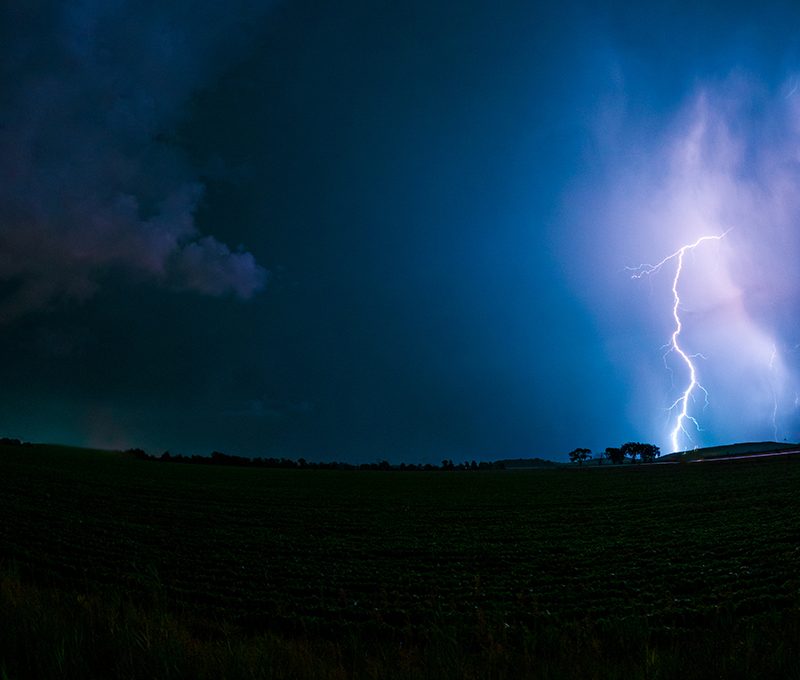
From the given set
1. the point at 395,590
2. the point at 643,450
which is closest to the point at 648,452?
the point at 643,450

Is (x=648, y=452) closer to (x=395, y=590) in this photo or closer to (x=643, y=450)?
(x=643, y=450)

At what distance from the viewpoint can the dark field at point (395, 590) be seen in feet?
10.7

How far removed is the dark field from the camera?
10.7ft

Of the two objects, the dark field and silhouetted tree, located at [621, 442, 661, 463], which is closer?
the dark field

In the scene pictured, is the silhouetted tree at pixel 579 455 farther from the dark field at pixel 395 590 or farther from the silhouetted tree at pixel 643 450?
the dark field at pixel 395 590

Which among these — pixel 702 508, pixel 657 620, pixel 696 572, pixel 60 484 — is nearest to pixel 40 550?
pixel 657 620

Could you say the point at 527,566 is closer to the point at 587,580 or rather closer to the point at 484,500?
the point at 587,580

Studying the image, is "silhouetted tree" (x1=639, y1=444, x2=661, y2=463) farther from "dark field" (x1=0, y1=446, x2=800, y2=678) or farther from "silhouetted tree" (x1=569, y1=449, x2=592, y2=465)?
"dark field" (x1=0, y1=446, x2=800, y2=678)

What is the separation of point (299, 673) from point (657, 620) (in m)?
8.44

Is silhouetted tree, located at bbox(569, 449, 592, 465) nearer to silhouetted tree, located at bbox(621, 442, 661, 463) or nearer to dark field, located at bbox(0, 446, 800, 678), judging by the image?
silhouetted tree, located at bbox(621, 442, 661, 463)

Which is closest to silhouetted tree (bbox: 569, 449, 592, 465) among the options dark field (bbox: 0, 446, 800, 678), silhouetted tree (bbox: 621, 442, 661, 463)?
silhouetted tree (bbox: 621, 442, 661, 463)

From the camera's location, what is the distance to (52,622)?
136 inches

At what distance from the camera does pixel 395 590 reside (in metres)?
10.8

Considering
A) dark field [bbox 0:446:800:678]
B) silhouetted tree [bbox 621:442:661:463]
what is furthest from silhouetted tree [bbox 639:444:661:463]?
dark field [bbox 0:446:800:678]
